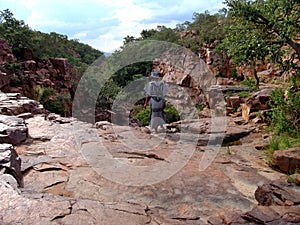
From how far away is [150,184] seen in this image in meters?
3.10

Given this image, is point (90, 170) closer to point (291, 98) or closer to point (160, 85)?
point (160, 85)

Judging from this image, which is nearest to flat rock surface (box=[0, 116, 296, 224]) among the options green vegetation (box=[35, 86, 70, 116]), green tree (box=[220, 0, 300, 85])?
green tree (box=[220, 0, 300, 85])

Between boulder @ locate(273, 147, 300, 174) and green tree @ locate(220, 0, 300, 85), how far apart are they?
4.62 ft

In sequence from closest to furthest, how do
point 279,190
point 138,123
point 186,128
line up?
1. point 279,190
2. point 186,128
3. point 138,123

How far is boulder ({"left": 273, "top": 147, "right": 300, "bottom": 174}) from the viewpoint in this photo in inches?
143

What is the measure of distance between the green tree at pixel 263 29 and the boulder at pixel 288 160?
1408 mm

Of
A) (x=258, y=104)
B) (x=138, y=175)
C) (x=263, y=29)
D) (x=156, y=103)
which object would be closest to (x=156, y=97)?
(x=156, y=103)

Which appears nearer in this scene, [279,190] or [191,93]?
[279,190]

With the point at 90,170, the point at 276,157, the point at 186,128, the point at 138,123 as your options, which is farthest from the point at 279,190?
the point at 138,123

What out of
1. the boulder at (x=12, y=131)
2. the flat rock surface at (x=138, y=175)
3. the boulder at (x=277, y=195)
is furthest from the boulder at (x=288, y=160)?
the boulder at (x=12, y=131)

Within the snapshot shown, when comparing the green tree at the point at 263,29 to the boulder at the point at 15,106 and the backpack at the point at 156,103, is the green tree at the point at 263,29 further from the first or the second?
the boulder at the point at 15,106

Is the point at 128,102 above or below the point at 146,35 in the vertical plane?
below

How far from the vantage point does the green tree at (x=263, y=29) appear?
3.90m

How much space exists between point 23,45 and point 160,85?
1114 cm
